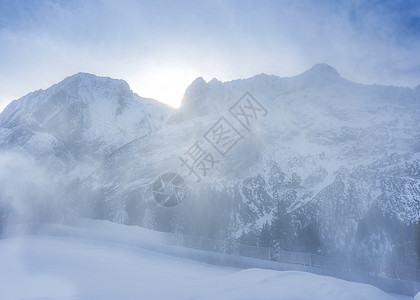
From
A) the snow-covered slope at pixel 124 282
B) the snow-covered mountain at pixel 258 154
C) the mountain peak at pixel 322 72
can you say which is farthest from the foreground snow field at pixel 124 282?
the mountain peak at pixel 322 72

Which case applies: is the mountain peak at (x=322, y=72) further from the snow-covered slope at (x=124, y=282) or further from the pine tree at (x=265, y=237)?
the snow-covered slope at (x=124, y=282)

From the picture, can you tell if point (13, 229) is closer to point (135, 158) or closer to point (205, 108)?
point (135, 158)

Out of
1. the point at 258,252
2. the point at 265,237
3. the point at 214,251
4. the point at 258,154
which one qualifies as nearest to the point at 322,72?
the point at 258,154

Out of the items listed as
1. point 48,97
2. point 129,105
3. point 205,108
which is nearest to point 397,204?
point 205,108

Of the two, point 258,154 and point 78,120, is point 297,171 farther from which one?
point 78,120

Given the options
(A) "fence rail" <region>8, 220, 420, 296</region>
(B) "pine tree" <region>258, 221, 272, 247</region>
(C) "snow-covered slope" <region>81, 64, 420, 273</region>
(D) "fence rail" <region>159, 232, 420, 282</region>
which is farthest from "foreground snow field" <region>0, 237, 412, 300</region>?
(B) "pine tree" <region>258, 221, 272, 247</region>
